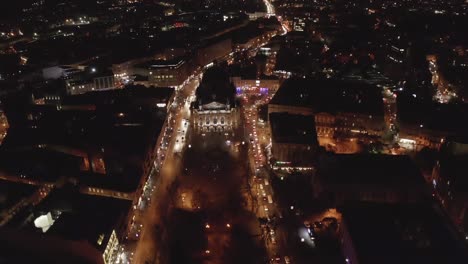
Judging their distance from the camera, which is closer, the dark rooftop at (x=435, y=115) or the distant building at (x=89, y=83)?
the dark rooftop at (x=435, y=115)

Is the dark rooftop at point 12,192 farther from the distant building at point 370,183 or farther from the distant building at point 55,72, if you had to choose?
the distant building at point 55,72

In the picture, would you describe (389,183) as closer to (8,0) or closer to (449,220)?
(449,220)

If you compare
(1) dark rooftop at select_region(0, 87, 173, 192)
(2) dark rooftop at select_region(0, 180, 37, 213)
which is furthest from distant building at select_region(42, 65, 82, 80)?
(2) dark rooftop at select_region(0, 180, 37, 213)

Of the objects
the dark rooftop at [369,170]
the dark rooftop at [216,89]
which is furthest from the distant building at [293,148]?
the dark rooftop at [216,89]

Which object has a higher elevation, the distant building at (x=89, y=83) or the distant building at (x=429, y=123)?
the distant building at (x=89, y=83)

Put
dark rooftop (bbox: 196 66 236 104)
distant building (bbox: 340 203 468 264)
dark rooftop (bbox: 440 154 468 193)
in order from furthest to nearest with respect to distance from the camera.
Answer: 1. dark rooftop (bbox: 196 66 236 104)
2. dark rooftop (bbox: 440 154 468 193)
3. distant building (bbox: 340 203 468 264)

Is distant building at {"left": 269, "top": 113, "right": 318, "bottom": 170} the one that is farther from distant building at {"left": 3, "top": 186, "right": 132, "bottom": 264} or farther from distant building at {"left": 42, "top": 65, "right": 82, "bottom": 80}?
distant building at {"left": 42, "top": 65, "right": 82, "bottom": 80}
